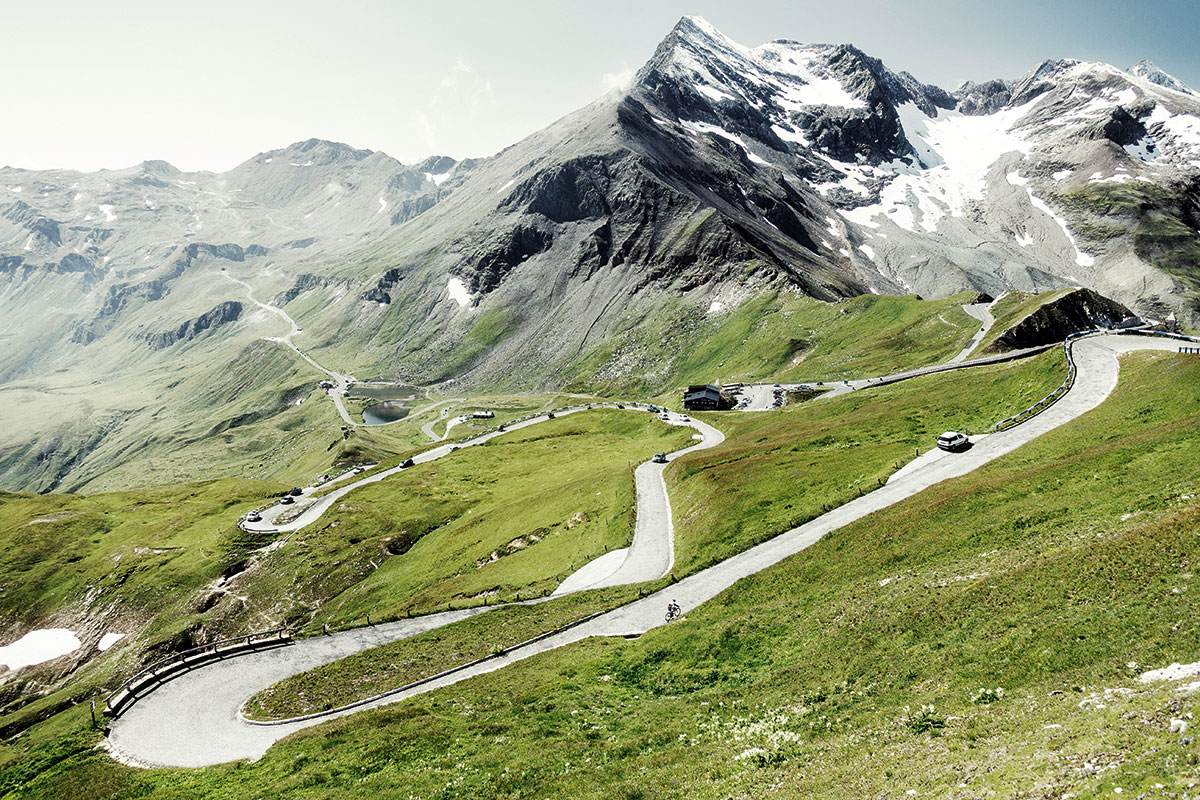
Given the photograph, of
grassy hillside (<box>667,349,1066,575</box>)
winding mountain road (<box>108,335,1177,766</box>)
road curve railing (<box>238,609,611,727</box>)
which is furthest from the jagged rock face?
road curve railing (<box>238,609,611,727</box>)

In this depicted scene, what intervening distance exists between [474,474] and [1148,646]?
95.5 metres

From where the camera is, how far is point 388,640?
4703 cm

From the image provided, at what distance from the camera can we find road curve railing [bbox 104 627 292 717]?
3962cm

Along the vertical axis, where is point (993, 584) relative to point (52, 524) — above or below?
below

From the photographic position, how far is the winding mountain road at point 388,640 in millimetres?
34469

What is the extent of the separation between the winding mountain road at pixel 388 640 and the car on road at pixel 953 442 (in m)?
1.10

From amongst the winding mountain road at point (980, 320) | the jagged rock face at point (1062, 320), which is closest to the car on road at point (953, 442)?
the jagged rock face at point (1062, 320)

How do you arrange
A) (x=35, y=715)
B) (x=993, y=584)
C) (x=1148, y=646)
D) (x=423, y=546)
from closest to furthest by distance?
(x=1148, y=646) → (x=993, y=584) → (x=35, y=715) → (x=423, y=546)

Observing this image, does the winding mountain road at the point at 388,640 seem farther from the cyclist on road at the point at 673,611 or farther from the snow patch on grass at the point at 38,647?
the snow patch on grass at the point at 38,647

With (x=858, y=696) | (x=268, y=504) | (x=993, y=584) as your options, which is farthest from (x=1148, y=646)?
(x=268, y=504)

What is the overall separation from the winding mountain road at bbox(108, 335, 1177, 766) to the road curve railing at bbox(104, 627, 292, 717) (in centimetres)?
102

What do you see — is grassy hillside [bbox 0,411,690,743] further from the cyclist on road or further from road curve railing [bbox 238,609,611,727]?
the cyclist on road

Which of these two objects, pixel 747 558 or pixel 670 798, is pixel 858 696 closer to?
pixel 670 798

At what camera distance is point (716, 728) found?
24.4m
